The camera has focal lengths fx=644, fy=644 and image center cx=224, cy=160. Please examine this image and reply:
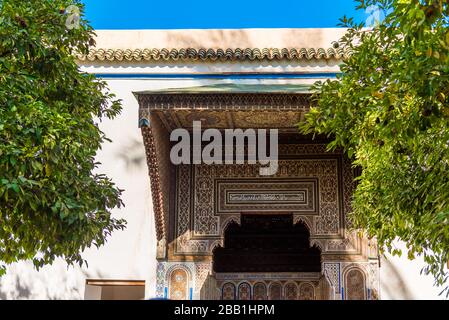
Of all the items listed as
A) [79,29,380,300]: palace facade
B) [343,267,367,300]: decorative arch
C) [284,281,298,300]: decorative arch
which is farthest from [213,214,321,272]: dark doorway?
[343,267,367,300]: decorative arch

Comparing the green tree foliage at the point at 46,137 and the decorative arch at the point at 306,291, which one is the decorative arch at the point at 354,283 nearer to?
the decorative arch at the point at 306,291

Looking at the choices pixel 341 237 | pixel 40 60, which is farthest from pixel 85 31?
pixel 341 237

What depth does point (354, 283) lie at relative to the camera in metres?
7.85

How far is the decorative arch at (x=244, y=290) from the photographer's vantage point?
30.6 feet

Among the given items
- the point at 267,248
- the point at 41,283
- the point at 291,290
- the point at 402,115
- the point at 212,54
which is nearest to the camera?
the point at 402,115

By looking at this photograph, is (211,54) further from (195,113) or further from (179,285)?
(179,285)

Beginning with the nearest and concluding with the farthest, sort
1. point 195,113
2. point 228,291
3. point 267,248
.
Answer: point 195,113, point 228,291, point 267,248

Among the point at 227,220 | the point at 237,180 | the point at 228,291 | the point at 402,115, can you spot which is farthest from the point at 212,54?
the point at 402,115

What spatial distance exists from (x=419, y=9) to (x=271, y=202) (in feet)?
17.5

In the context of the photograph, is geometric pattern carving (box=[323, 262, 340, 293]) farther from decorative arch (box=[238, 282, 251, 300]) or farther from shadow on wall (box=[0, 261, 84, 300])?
shadow on wall (box=[0, 261, 84, 300])

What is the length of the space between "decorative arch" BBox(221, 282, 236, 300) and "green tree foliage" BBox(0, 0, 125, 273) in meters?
4.55

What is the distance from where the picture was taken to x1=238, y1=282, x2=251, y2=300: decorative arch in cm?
934

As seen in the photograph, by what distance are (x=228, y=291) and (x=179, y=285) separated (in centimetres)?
159

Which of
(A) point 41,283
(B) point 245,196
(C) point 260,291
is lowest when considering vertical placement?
(A) point 41,283
